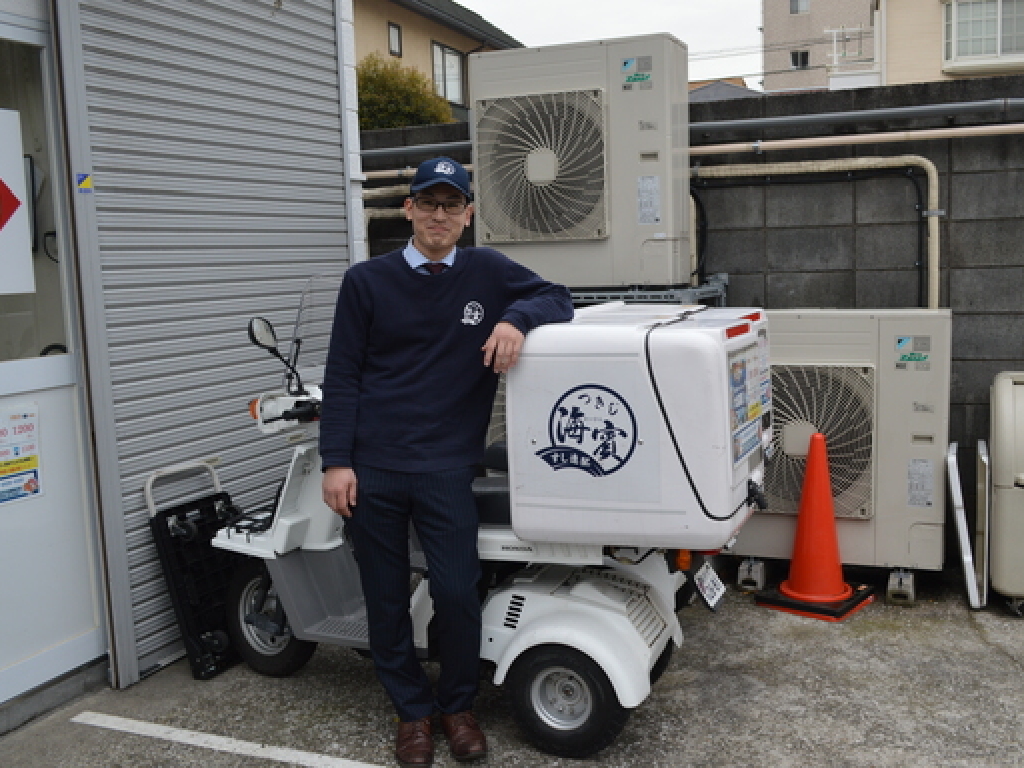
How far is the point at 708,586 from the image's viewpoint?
3.33 m

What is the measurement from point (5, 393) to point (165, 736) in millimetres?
1348

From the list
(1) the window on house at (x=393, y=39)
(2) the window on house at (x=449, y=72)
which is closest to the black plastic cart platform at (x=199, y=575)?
(1) the window on house at (x=393, y=39)

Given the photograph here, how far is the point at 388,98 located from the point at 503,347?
42.2 ft

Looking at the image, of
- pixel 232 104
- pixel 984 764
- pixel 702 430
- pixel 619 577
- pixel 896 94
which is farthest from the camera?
pixel 896 94

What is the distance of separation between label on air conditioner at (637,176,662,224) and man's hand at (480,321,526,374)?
6.83 feet

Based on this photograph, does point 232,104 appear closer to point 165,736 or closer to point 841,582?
point 165,736

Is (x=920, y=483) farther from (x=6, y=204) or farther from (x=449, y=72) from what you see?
(x=449, y=72)

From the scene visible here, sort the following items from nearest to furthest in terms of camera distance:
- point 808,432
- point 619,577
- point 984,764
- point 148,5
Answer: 1. point 984,764
2. point 619,577
3. point 148,5
4. point 808,432

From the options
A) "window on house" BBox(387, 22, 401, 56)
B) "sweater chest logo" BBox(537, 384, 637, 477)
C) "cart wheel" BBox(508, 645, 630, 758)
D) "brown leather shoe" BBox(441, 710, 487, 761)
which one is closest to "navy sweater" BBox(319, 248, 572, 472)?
"sweater chest logo" BBox(537, 384, 637, 477)

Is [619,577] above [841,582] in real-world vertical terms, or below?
above

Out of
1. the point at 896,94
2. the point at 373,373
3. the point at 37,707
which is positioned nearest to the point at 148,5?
the point at 373,373

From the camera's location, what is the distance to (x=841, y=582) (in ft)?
14.7

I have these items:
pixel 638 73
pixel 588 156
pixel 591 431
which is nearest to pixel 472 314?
pixel 591 431

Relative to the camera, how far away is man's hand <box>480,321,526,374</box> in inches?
114
